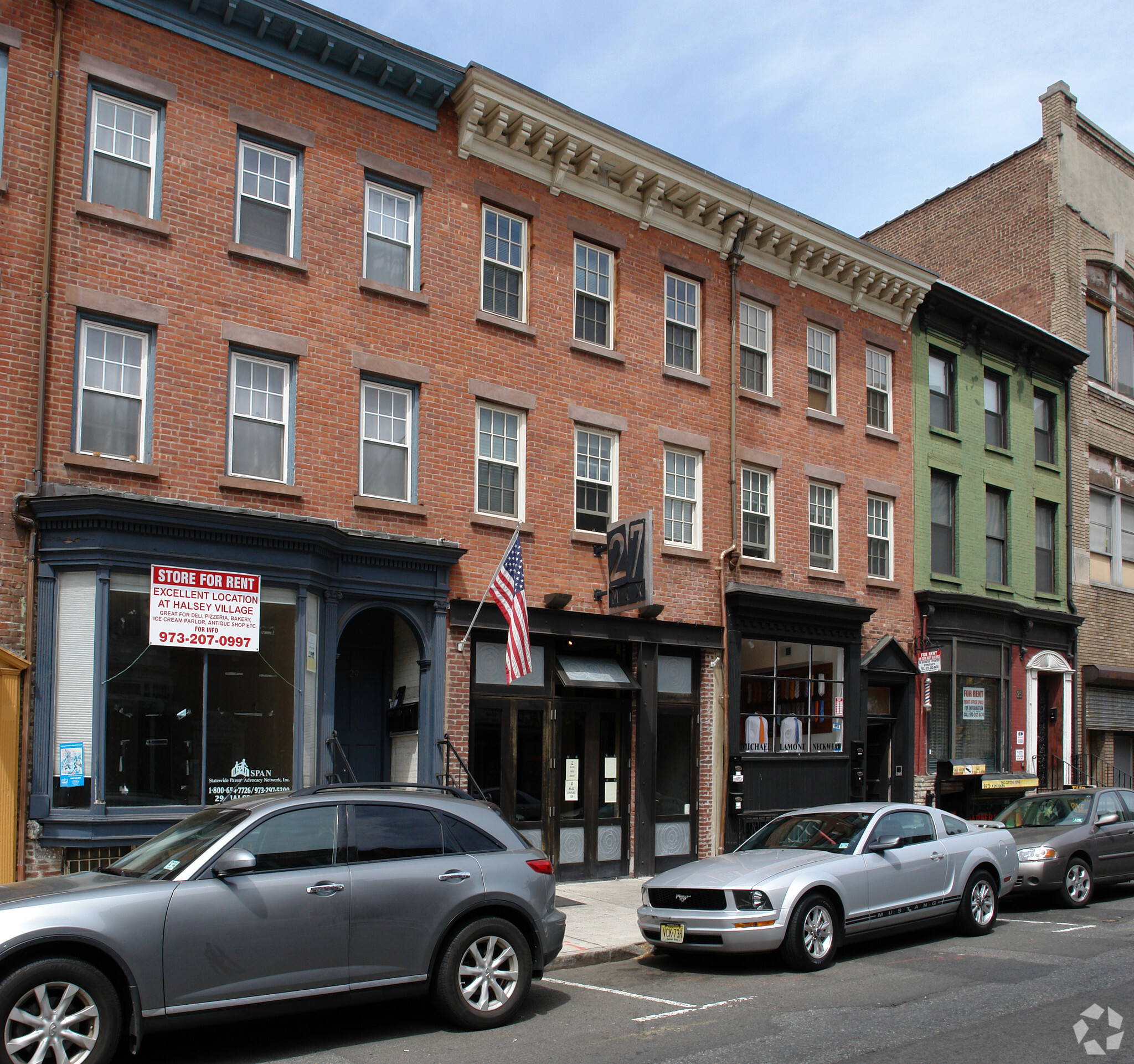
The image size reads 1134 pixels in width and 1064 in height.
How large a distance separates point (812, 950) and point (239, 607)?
713cm

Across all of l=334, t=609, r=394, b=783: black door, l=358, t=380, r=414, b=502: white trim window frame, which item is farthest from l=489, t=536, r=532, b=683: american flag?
l=334, t=609, r=394, b=783: black door

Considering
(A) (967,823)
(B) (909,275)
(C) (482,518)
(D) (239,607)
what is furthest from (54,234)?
(B) (909,275)

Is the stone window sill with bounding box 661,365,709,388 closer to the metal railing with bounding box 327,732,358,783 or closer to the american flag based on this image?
the american flag

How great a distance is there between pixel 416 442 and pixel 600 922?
657 cm

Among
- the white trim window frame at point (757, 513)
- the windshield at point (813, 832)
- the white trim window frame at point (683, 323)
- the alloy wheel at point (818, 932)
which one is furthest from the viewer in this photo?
the white trim window frame at point (757, 513)

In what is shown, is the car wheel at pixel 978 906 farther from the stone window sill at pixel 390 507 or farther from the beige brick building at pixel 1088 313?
the beige brick building at pixel 1088 313

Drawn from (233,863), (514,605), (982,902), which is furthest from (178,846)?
(982,902)

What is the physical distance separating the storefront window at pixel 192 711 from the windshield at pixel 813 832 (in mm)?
5437

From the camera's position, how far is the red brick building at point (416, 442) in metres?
12.1

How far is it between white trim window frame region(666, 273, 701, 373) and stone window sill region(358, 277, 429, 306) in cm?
480

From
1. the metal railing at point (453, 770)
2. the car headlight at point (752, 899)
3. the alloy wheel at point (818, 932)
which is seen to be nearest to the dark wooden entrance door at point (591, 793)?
the metal railing at point (453, 770)

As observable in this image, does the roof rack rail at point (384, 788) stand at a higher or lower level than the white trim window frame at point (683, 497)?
lower

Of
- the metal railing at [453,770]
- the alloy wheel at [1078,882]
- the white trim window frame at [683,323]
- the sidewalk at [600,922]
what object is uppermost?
the white trim window frame at [683,323]

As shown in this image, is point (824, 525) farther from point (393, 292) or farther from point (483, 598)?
point (393, 292)
